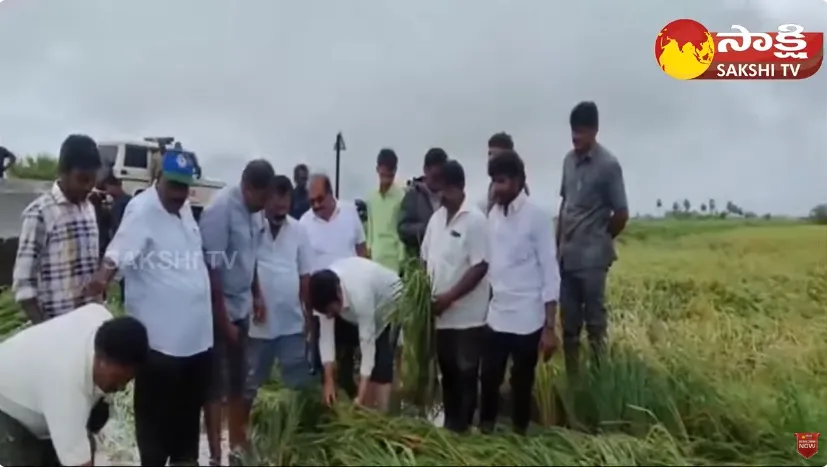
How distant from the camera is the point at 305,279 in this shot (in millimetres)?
2920

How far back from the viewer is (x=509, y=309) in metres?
2.94

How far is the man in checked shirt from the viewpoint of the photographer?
277 centimetres

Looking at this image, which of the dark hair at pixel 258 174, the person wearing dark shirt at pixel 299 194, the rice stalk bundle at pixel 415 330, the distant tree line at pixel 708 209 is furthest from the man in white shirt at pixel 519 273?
the dark hair at pixel 258 174

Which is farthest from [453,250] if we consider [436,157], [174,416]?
[174,416]

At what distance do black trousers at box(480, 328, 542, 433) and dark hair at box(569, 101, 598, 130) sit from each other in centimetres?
70

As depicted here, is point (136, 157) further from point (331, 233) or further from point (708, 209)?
point (708, 209)

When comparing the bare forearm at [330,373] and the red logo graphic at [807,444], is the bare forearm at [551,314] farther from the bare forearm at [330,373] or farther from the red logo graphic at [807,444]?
the red logo graphic at [807,444]

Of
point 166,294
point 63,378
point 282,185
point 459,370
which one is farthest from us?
point 459,370

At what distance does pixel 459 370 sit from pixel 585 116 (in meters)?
0.95

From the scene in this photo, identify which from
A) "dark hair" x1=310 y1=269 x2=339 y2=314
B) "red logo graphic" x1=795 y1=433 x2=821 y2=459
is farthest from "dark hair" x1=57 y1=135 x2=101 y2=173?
"red logo graphic" x1=795 y1=433 x2=821 y2=459

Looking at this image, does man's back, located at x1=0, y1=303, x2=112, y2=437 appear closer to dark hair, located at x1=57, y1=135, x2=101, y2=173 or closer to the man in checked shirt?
the man in checked shirt

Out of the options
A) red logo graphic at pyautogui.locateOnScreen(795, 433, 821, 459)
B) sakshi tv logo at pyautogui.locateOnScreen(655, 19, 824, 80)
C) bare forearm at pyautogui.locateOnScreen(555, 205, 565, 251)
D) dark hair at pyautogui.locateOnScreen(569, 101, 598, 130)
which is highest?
sakshi tv logo at pyautogui.locateOnScreen(655, 19, 824, 80)

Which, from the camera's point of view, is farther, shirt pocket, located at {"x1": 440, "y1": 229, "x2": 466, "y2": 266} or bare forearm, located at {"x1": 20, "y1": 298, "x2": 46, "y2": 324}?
shirt pocket, located at {"x1": 440, "y1": 229, "x2": 466, "y2": 266}

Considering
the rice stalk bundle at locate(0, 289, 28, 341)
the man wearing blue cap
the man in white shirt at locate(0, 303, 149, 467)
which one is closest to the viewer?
the man in white shirt at locate(0, 303, 149, 467)
